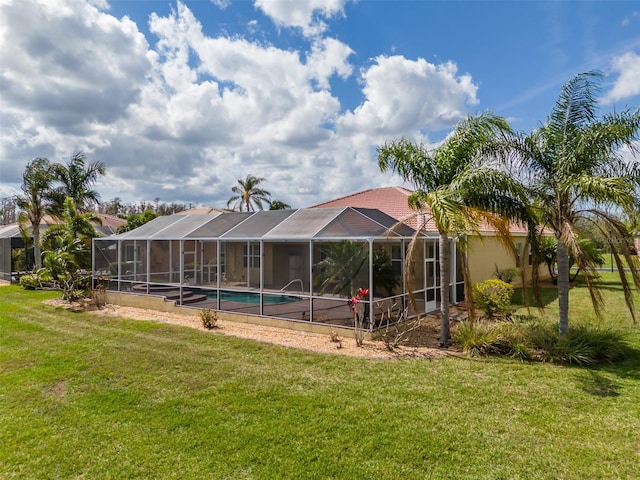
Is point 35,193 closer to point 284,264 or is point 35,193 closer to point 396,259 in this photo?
point 284,264

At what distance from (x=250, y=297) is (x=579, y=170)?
30.2ft

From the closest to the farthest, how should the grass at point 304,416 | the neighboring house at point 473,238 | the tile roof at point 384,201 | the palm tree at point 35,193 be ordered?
the grass at point 304,416 < the neighboring house at point 473,238 < the tile roof at point 384,201 < the palm tree at point 35,193

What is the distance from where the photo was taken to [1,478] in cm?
407

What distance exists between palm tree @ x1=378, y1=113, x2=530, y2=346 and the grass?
2727 mm

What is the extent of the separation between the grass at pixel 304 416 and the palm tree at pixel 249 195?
102ft

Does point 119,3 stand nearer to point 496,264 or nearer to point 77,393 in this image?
point 77,393

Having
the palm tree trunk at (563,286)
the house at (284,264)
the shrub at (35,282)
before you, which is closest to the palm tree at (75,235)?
the house at (284,264)

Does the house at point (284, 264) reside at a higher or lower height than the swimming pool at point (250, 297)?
higher

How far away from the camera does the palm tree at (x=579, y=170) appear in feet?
24.7

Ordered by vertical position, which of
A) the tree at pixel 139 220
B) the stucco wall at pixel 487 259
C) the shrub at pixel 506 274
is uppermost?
the tree at pixel 139 220

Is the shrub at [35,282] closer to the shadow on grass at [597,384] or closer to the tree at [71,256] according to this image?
the tree at [71,256]

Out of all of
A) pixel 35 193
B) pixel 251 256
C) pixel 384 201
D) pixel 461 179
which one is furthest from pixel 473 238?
pixel 35 193

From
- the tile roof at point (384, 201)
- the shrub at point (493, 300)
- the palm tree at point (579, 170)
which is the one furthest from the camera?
the tile roof at point (384, 201)

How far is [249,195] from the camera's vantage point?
1547 inches
